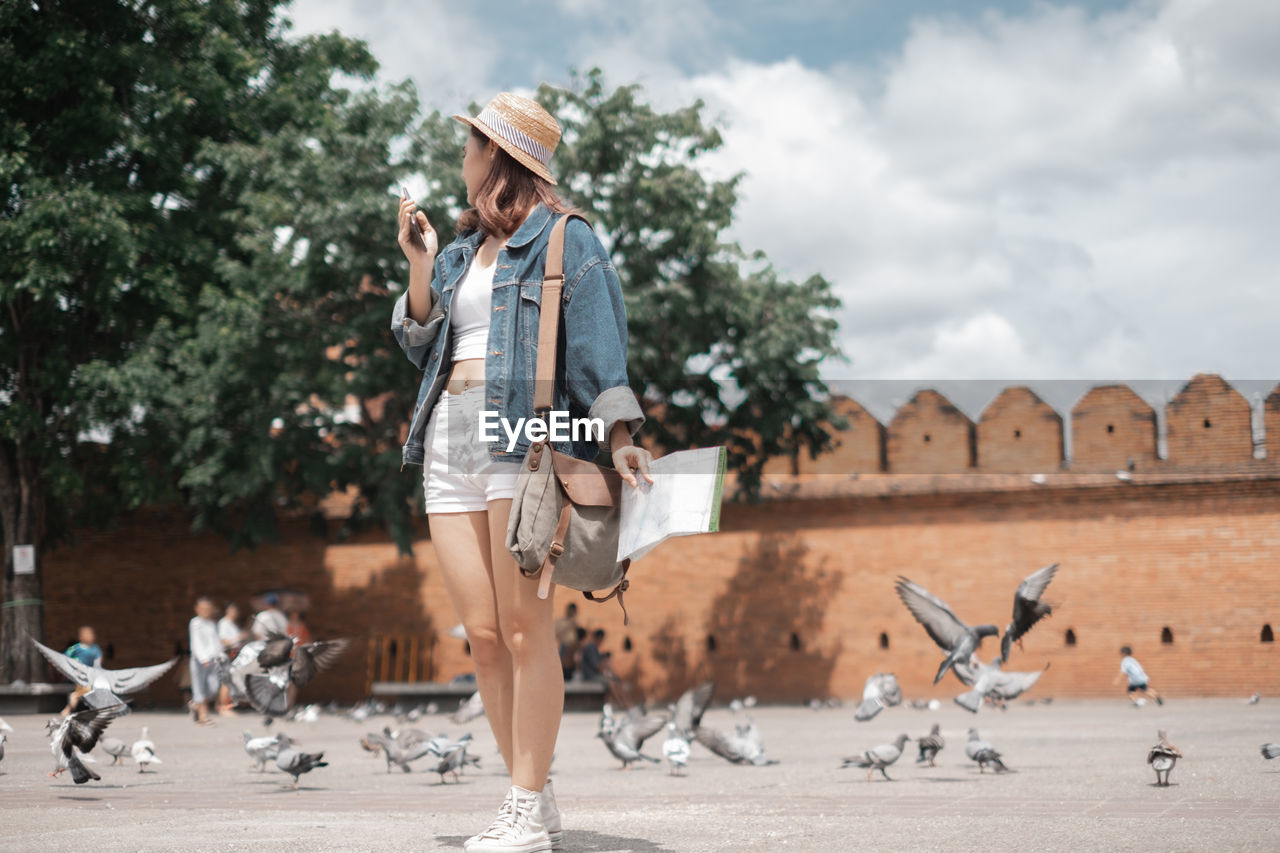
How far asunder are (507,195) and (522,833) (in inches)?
72.6

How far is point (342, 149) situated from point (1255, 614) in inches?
612

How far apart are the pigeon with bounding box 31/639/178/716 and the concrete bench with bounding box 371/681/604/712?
10882 mm

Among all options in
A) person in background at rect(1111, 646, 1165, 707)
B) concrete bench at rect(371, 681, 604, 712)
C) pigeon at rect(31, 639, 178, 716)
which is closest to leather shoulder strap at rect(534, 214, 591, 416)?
pigeon at rect(31, 639, 178, 716)

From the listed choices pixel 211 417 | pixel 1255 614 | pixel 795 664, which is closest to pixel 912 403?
pixel 795 664

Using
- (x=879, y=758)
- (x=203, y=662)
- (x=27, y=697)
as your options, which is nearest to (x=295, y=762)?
(x=879, y=758)

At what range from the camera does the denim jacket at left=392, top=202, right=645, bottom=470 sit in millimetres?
3521

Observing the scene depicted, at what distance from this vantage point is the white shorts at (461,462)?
3.56 metres

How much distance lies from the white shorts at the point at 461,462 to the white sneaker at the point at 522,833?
817 millimetres

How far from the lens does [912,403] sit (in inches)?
875

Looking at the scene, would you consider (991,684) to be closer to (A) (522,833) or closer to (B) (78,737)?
(B) (78,737)

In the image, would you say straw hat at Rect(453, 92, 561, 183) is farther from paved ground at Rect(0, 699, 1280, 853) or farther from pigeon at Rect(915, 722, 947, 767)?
pigeon at Rect(915, 722, 947, 767)

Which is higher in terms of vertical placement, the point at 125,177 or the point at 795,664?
the point at 125,177

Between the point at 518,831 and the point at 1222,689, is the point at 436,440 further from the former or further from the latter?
the point at 1222,689

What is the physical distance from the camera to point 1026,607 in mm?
9133
